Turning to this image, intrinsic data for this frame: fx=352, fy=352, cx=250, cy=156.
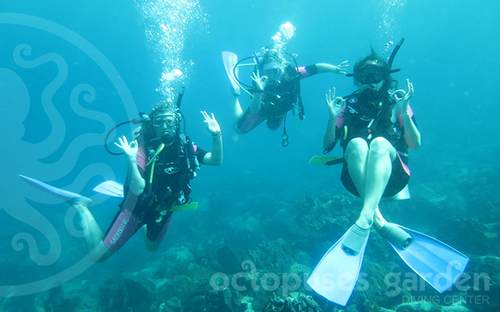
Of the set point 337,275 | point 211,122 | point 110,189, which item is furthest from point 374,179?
point 110,189

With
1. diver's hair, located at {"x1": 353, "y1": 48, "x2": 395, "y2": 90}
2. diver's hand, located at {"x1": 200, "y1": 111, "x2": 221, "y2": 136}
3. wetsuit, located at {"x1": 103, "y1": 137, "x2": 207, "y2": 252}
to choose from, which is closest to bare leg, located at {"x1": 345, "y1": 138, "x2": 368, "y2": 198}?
diver's hair, located at {"x1": 353, "y1": 48, "x2": 395, "y2": 90}

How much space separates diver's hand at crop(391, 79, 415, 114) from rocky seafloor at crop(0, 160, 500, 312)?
358 cm

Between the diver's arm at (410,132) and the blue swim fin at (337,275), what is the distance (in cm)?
203

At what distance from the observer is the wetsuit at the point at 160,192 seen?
5988mm

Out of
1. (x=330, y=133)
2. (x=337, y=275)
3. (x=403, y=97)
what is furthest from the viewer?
(x=330, y=133)

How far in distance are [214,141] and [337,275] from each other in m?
3.22

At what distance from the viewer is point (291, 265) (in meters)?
11.0

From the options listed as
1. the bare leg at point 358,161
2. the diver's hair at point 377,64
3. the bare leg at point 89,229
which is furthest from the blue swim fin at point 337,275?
the bare leg at point 89,229

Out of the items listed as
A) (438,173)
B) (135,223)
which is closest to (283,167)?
(438,173)

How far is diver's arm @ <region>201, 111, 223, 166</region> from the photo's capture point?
240 inches

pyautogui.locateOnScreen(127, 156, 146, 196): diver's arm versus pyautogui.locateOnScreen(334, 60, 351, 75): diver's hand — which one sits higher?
pyautogui.locateOnScreen(334, 60, 351, 75): diver's hand

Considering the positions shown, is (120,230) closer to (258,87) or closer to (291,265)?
(258,87)

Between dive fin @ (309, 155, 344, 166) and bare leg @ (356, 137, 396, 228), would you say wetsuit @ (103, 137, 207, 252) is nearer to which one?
dive fin @ (309, 155, 344, 166)

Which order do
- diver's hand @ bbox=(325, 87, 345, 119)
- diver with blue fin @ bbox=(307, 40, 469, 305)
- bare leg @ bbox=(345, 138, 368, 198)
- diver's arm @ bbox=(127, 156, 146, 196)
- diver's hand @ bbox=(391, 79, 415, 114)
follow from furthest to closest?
diver's hand @ bbox=(325, 87, 345, 119), diver's arm @ bbox=(127, 156, 146, 196), diver's hand @ bbox=(391, 79, 415, 114), bare leg @ bbox=(345, 138, 368, 198), diver with blue fin @ bbox=(307, 40, 469, 305)
